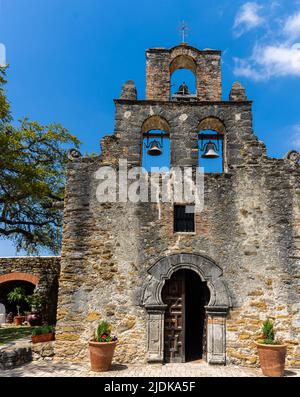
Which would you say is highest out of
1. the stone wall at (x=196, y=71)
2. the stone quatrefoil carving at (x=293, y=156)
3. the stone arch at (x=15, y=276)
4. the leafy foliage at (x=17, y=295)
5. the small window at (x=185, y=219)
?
the stone wall at (x=196, y=71)

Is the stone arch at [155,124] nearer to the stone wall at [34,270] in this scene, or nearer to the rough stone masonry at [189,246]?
the rough stone masonry at [189,246]

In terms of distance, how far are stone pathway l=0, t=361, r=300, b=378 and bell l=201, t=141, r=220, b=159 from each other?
5.47 m

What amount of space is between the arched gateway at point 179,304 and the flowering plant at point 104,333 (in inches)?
38.8

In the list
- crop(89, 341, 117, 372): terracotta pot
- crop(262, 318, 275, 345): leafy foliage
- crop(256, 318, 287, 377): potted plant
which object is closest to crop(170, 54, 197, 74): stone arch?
crop(262, 318, 275, 345): leafy foliage

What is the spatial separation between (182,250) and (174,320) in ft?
5.96

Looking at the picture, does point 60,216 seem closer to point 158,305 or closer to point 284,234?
point 158,305

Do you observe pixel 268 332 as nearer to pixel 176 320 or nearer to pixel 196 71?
pixel 176 320

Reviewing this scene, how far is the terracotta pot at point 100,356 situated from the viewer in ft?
25.3

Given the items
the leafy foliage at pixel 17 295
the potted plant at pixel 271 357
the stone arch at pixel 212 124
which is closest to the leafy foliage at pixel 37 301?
the leafy foliage at pixel 17 295

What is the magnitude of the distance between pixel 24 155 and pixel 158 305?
8.96 meters

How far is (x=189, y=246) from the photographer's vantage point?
877 centimetres

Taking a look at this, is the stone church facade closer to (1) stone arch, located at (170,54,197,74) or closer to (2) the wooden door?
(2) the wooden door

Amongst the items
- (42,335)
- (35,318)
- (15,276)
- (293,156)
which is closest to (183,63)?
(293,156)

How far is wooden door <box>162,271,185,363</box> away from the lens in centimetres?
852
